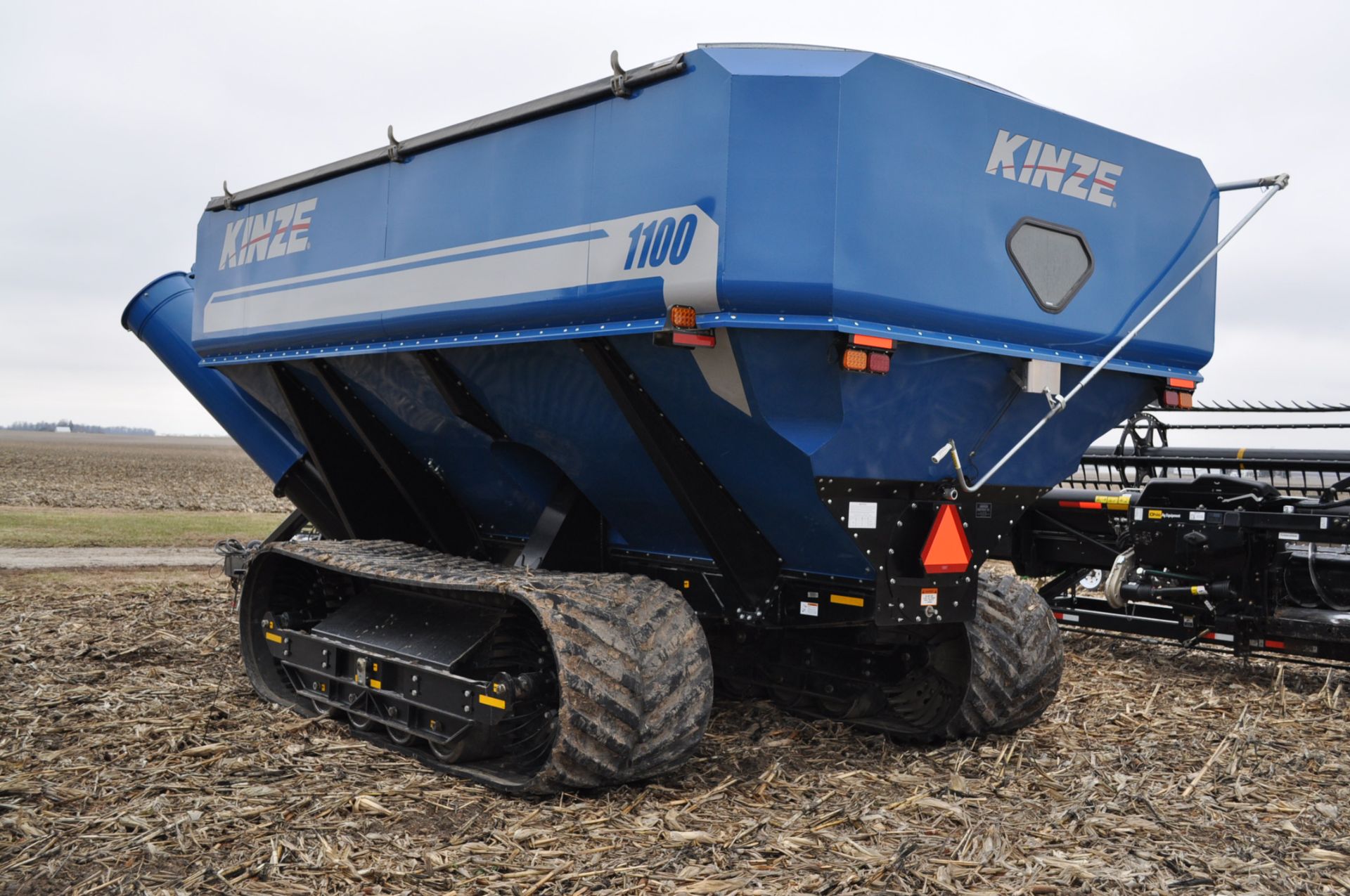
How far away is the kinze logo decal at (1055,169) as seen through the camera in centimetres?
483

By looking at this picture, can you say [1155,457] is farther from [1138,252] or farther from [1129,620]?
[1138,252]

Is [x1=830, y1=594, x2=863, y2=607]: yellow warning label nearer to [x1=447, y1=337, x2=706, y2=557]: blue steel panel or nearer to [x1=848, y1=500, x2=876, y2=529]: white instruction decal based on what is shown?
[x1=848, y1=500, x2=876, y2=529]: white instruction decal

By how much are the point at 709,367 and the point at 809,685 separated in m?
2.22

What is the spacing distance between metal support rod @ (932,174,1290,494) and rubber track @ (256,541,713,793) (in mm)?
1258

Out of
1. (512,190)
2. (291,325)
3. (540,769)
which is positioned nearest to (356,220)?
(291,325)

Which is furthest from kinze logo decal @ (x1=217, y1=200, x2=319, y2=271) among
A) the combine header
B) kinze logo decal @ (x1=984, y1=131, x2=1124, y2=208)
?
the combine header

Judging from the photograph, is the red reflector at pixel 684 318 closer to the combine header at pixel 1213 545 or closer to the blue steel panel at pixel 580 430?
the blue steel panel at pixel 580 430

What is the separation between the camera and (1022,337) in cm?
495

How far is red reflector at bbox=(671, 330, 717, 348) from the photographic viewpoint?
4.40 metres

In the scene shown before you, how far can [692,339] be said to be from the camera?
4418 mm

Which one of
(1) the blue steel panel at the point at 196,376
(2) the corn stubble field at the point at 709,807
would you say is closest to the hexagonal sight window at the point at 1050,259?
(2) the corn stubble field at the point at 709,807

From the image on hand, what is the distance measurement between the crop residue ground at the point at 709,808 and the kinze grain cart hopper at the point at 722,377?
0.28m

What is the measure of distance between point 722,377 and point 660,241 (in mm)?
568

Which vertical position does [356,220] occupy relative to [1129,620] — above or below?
above
